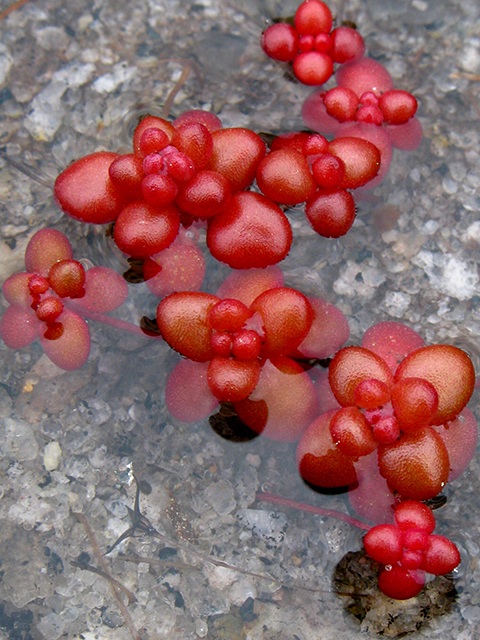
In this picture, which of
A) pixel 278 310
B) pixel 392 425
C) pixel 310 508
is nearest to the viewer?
pixel 392 425

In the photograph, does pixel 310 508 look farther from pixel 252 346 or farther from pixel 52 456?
pixel 52 456

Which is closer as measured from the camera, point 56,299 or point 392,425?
point 392,425

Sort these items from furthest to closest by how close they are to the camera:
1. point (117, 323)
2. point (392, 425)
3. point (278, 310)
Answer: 1. point (117, 323)
2. point (278, 310)
3. point (392, 425)

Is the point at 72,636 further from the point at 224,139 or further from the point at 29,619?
the point at 224,139

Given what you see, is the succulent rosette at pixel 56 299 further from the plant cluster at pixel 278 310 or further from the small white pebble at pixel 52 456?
the small white pebble at pixel 52 456

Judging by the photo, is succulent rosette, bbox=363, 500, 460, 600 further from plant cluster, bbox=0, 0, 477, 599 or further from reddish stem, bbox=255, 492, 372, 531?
reddish stem, bbox=255, 492, 372, 531

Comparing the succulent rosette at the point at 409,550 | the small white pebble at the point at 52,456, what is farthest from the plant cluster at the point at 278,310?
the small white pebble at the point at 52,456

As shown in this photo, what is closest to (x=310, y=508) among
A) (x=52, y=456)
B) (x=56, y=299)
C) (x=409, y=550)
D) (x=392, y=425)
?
(x=409, y=550)
